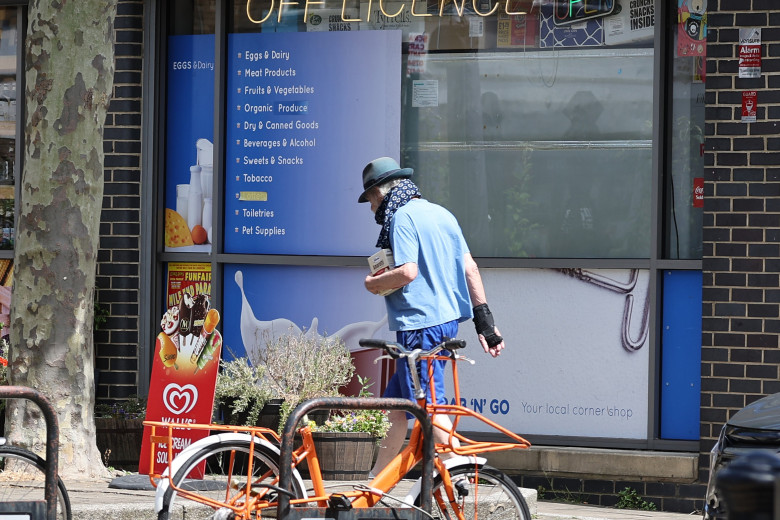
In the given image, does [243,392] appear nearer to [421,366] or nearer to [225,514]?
[421,366]

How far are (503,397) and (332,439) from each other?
5.26 feet

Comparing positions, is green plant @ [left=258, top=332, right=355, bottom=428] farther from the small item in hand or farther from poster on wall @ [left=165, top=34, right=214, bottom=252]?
the small item in hand

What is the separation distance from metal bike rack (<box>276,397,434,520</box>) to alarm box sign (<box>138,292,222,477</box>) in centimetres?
218

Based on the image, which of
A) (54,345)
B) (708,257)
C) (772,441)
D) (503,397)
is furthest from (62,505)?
(708,257)

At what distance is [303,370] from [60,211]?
68.6 inches

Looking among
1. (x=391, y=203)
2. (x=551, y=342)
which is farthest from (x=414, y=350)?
(x=551, y=342)

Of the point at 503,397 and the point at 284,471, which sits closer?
the point at 284,471

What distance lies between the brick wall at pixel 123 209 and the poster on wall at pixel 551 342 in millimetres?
960

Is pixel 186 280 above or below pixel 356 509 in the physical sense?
above

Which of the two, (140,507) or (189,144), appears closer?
(140,507)

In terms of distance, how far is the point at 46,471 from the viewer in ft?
16.3

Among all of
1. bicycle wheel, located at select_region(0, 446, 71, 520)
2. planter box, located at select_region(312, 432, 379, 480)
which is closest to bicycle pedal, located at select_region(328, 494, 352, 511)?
bicycle wheel, located at select_region(0, 446, 71, 520)

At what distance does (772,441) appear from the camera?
5.31 m

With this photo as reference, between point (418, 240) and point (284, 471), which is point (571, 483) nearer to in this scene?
point (418, 240)
